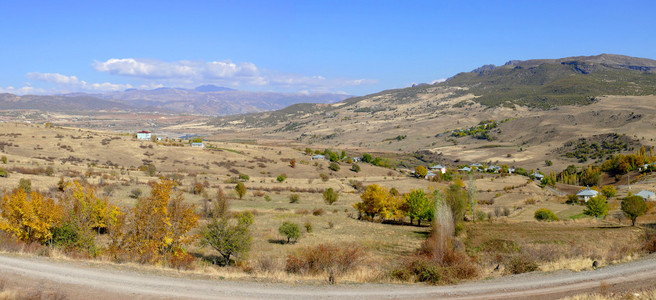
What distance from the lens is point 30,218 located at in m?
20.0

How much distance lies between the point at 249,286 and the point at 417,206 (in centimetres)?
2762

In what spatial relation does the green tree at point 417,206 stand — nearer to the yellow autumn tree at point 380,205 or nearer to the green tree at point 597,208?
the yellow autumn tree at point 380,205

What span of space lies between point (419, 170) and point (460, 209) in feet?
172

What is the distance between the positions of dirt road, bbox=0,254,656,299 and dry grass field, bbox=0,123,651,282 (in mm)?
1522

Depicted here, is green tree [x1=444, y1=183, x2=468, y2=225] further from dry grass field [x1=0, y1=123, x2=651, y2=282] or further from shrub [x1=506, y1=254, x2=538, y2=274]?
shrub [x1=506, y1=254, x2=538, y2=274]

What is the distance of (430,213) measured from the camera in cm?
3931

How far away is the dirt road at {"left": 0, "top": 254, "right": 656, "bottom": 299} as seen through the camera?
43.5 feet

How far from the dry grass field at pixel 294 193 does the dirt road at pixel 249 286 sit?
1.52 metres

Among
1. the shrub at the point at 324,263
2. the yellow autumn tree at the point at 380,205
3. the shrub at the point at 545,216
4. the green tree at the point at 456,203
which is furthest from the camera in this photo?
the shrub at the point at 545,216

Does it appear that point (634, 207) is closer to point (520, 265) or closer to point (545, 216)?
point (545, 216)

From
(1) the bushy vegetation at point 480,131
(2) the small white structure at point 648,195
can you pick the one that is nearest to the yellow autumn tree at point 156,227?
(2) the small white structure at point 648,195

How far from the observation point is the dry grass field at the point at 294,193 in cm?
2223

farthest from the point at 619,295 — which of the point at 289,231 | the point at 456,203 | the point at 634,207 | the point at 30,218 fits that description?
the point at 634,207

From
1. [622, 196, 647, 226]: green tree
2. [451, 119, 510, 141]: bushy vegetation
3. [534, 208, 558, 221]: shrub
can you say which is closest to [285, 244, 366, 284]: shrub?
[622, 196, 647, 226]: green tree
